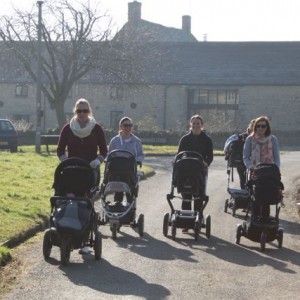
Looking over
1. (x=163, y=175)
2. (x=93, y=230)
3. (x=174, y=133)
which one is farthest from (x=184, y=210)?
(x=174, y=133)

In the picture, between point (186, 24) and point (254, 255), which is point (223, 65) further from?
point (254, 255)

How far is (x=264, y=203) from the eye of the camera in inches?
414

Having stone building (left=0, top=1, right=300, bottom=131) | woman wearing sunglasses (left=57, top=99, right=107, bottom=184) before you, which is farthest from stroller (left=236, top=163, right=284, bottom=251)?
stone building (left=0, top=1, right=300, bottom=131)

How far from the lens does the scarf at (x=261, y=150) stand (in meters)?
11.4

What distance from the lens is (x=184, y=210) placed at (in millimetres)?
11500

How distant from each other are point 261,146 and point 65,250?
4003 millimetres

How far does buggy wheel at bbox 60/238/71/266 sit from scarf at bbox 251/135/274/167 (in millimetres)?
3731

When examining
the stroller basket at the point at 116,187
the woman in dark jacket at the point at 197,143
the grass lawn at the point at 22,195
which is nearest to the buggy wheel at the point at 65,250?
the grass lawn at the point at 22,195

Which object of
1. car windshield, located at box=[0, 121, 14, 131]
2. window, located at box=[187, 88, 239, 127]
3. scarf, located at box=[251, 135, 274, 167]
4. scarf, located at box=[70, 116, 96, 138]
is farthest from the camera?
window, located at box=[187, 88, 239, 127]

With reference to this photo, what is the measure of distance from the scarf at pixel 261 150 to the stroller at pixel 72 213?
9.80 feet

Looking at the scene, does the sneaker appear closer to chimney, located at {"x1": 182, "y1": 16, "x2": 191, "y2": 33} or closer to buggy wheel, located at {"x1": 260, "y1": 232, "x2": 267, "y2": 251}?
buggy wheel, located at {"x1": 260, "y1": 232, "x2": 267, "y2": 251}

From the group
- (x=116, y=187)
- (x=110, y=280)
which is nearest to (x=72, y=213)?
(x=110, y=280)

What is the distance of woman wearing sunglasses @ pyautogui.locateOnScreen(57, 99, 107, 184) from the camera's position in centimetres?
1002

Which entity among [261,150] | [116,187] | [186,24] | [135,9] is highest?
[135,9]
